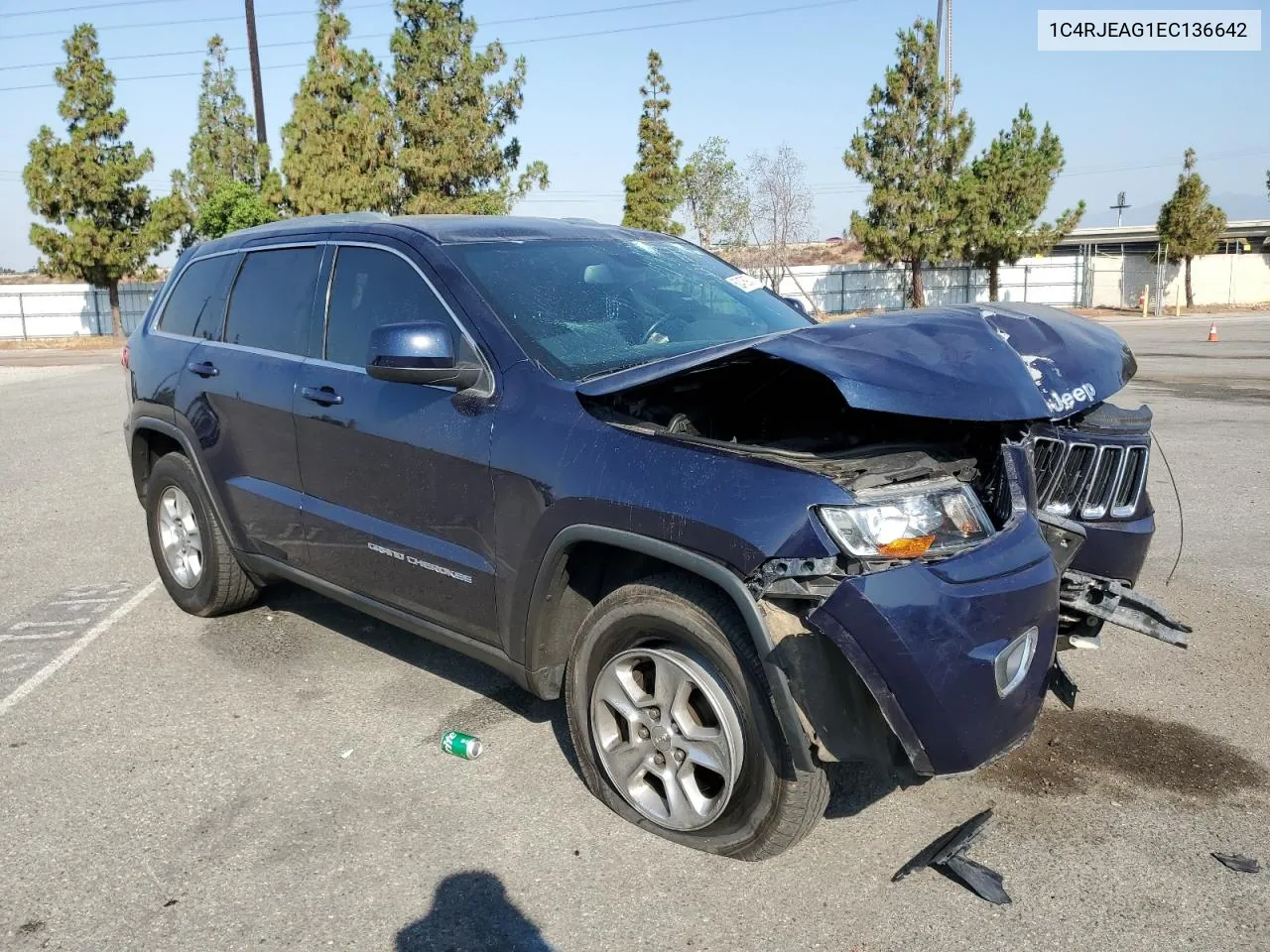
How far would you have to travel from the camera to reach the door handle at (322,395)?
161 inches

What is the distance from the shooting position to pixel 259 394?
4.52 m

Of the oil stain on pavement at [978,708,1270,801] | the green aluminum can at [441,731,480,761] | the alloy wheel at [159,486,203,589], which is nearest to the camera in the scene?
the oil stain on pavement at [978,708,1270,801]

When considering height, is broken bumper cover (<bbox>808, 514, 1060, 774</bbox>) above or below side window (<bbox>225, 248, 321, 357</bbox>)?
below

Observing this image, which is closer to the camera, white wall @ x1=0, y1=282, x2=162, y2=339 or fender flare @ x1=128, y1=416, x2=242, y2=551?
fender flare @ x1=128, y1=416, x2=242, y2=551

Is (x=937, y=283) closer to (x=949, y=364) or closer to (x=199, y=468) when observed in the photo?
(x=199, y=468)

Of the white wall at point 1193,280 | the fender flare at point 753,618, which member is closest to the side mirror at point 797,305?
the fender flare at point 753,618

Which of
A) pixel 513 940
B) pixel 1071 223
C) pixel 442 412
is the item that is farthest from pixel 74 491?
pixel 1071 223

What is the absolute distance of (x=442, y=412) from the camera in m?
3.63

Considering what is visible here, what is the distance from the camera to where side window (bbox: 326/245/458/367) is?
12.8ft

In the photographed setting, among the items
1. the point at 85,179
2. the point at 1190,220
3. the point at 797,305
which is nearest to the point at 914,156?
the point at 1190,220

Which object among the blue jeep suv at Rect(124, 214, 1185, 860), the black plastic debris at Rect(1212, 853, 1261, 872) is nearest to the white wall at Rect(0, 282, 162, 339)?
the blue jeep suv at Rect(124, 214, 1185, 860)

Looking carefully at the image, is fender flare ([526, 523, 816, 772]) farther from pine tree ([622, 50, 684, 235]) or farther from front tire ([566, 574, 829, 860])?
pine tree ([622, 50, 684, 235])

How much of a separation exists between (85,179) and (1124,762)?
3878 centimetres

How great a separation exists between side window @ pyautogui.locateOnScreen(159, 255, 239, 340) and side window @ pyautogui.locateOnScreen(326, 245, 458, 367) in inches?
40.7
